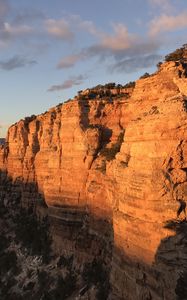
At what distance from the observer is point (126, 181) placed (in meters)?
20.2

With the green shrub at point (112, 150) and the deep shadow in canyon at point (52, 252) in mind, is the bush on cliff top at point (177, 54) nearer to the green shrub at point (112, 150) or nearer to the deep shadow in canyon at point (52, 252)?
the green shrub at point (112, 150)

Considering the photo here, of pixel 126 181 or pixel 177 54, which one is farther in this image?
pixel 177 54

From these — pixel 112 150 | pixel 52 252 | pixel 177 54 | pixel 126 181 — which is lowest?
pixel 52 252

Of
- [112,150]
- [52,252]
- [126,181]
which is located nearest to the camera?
[126,181]

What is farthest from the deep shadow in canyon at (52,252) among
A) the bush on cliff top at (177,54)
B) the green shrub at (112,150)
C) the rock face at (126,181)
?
the bush on cliff top at (177,54)

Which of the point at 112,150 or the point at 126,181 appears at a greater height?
the point at 112,150

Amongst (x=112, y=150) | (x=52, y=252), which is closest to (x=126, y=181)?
(x=112, y=150)

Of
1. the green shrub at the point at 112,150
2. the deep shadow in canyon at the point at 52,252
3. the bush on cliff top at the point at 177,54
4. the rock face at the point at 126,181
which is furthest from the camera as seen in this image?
the bush on cliff top at the point at 177,54

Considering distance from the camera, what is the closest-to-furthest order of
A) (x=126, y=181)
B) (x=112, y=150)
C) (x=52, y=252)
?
(x=126, y=181) < (x=112, y=150) < (x=52, y=252)

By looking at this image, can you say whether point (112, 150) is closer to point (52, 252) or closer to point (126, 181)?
point (126, 181)

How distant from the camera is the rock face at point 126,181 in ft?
56.5

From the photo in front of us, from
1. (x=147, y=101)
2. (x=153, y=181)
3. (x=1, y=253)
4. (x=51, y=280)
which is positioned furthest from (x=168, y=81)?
(x=1, y=253)

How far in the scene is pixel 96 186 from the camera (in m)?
28.2

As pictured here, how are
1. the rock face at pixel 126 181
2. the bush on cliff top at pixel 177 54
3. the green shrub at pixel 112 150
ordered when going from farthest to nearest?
the bush on cliff top at pixel 177 54
the green shrub at pixel 112 150
the rock face at pixel 126 181
